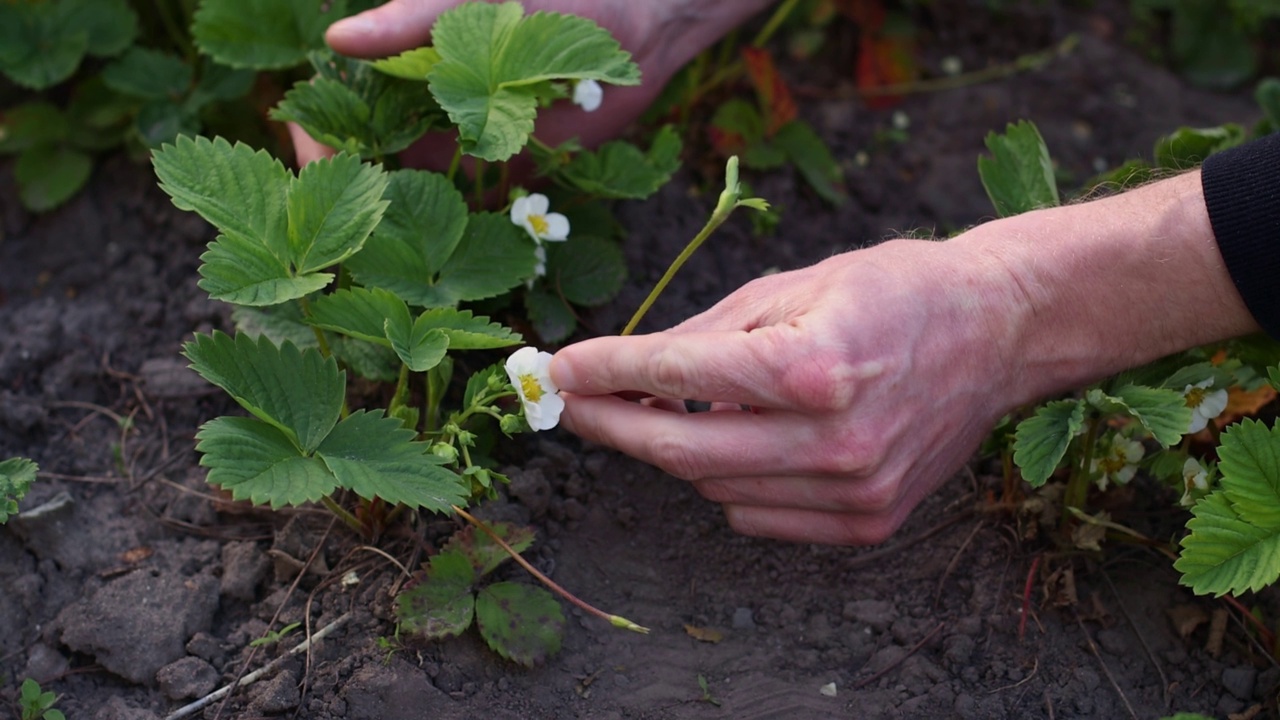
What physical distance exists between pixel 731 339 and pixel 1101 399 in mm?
557

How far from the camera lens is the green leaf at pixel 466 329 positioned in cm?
153

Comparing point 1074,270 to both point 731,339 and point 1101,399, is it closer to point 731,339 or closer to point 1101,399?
point 1101,399

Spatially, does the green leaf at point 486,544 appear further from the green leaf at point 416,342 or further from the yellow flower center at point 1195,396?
the yellow flower center at point 1195,396

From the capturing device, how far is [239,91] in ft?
7.63

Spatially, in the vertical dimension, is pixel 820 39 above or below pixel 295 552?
above

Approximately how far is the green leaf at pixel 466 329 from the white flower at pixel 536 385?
0.09 ft

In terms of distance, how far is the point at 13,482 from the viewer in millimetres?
1553

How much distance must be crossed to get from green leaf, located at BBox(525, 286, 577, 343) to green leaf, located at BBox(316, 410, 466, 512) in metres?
0.42

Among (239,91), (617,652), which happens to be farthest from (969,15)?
(617,652)

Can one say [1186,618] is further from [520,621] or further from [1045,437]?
[520,621]

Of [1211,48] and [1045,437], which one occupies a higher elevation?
[1045,437]

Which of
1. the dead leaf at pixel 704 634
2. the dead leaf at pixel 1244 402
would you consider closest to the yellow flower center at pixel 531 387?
the dead leaf at pixel 704 634

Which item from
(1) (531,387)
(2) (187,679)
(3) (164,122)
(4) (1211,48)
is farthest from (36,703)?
(4) (1211,48)

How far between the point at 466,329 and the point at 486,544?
0.32m
